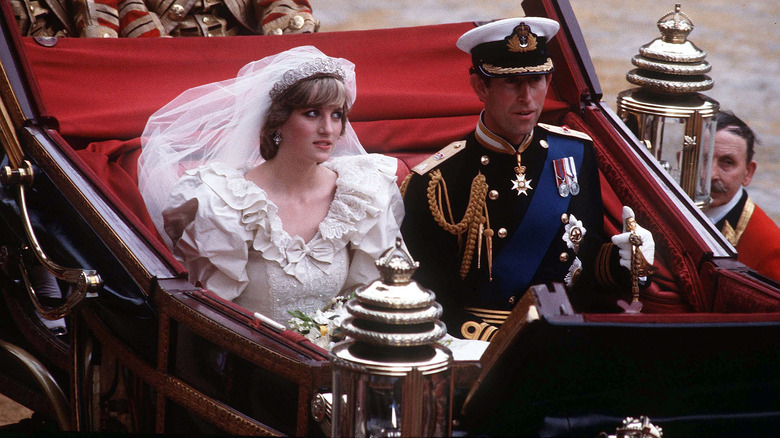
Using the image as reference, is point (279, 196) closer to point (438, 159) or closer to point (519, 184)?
point (438, 159)

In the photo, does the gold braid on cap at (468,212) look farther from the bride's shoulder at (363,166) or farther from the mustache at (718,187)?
the mustache at (718,187)

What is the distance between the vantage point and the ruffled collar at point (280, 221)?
91.0 inches

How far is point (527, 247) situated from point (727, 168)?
1.29 meters

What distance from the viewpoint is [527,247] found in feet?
8.20

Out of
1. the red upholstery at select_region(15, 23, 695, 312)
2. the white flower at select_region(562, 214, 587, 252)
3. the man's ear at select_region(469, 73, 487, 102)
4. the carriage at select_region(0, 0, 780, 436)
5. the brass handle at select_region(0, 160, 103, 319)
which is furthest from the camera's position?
the red upholstery at select_region(15, 23, 695, 312)

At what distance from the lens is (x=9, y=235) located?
2545mm

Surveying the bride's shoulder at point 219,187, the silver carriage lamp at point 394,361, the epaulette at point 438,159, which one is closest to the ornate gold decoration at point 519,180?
the epaulette at point 438,159

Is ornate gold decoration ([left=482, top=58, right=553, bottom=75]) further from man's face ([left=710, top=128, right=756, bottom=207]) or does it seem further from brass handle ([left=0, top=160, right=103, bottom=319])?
man's face ([left=710, top=128, right=756, bottom=207])

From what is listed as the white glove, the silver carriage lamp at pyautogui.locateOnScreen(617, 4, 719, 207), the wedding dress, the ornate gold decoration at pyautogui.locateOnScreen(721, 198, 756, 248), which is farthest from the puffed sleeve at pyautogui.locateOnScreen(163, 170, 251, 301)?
the ornate gold decoration at pyautogui.locateOnScreen(721, 198, 756, 248)

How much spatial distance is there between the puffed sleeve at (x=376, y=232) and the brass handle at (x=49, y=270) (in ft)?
1.98

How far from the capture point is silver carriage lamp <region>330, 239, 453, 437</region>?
4.44 feet

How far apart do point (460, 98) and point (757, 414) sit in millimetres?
1632

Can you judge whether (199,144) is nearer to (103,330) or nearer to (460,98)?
(103,330)

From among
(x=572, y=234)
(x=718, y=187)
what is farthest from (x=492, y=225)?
(x=718, y=187)
